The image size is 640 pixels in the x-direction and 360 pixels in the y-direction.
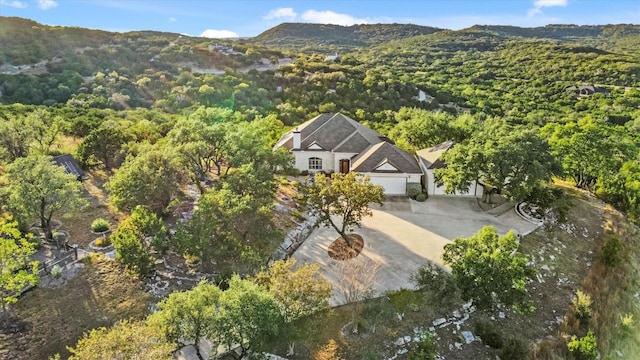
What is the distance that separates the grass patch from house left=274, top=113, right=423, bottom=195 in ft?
59.3

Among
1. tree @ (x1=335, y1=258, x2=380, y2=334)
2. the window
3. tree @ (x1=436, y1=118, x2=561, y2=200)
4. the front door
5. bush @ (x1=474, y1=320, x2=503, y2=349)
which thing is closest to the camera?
bush @ (x1=474, y1=320, x2=503, y2=349)

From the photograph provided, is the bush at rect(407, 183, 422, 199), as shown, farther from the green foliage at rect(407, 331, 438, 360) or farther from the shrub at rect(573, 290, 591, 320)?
the green foliage at rect(407, 331, 438, 360)

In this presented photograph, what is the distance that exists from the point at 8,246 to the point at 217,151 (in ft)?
50.2

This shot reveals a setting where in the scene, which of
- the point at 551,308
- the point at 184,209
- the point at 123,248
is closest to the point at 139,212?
the point at 123,248

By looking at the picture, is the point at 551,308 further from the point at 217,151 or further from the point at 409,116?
the point at 409,116

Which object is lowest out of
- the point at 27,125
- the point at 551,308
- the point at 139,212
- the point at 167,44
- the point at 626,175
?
the point at 551,308

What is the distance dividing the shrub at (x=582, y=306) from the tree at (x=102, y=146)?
3078 centimetres

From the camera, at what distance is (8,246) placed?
16.7m

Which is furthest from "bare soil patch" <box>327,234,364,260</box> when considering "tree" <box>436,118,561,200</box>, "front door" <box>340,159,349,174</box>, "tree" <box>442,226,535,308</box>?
"front door" <box>340,159,349,174</box>

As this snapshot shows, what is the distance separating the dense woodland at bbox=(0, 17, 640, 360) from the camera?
21.7 meters

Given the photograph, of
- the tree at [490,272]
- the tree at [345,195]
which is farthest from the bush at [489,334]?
the tree at [345,195]

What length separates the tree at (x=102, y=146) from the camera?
3045 centimetres

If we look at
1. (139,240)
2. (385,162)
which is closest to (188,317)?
(139,240)

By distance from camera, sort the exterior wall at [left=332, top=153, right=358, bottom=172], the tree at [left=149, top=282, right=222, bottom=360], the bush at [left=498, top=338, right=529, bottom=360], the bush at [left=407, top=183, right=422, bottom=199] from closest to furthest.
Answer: the tree at [left=149, top=282, right=222, bottom=360], the bush at [left=498, top=338, right=529, bottom=360], the bush at [left=407, top=183, right=422, bottom=199], the exterior wall at [left=332, top=153, right=358, bottom=172]
